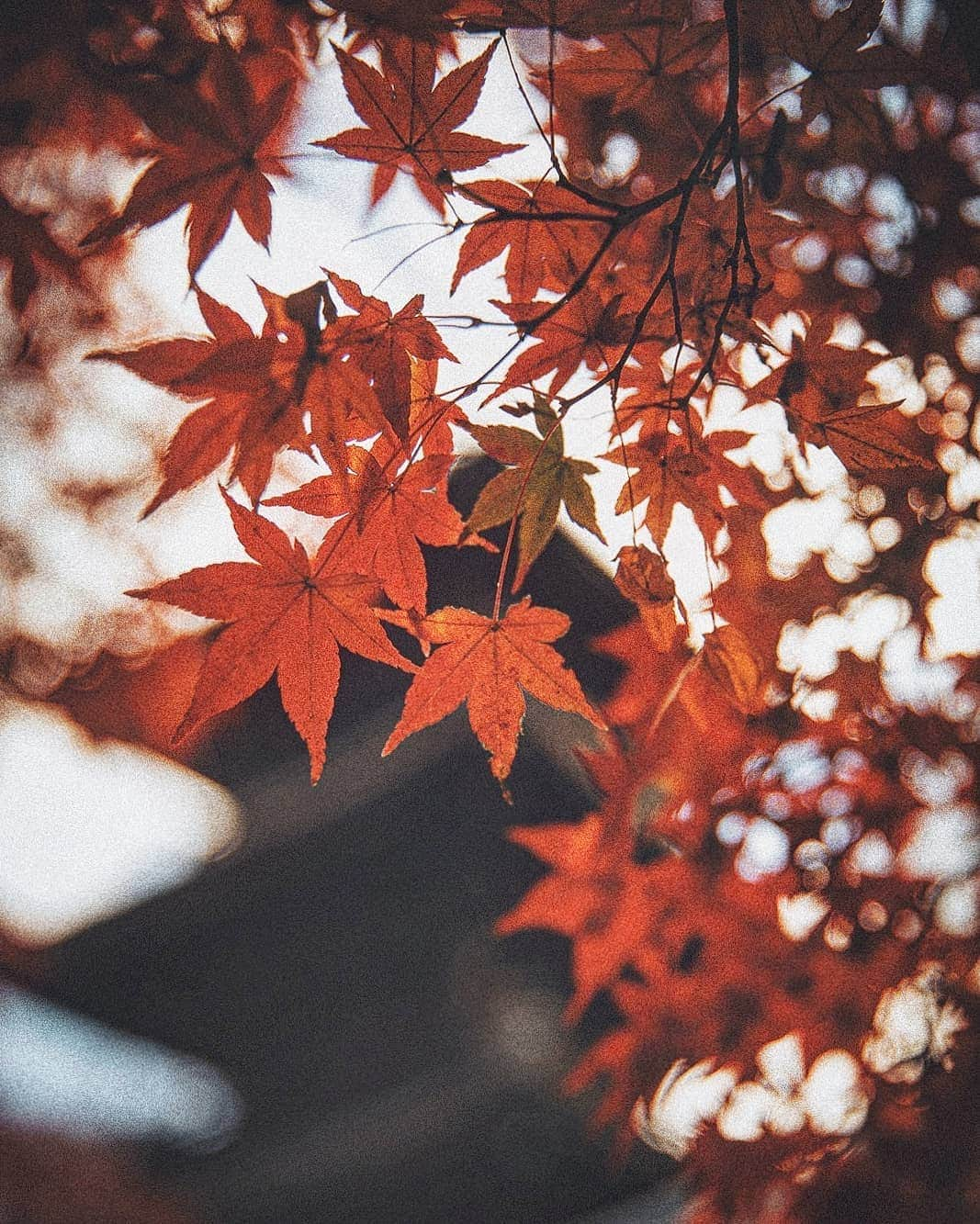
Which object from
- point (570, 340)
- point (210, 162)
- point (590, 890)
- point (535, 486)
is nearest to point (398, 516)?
point (535, 486)

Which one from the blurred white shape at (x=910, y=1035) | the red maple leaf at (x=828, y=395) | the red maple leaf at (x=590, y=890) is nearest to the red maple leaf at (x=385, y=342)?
the red maple leaf at (x=828, y=395)

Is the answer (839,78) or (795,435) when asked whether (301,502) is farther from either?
(839,78)

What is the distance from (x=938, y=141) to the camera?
63.3 inches

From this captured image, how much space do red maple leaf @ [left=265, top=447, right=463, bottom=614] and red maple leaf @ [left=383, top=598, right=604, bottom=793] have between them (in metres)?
0.05

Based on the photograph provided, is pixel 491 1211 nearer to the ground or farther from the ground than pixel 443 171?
nearer to the ground

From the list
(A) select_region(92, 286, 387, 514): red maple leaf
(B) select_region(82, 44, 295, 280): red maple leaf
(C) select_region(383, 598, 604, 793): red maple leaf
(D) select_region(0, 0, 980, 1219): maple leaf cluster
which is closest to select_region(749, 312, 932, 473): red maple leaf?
(D) select_region(0, 0, 980, 1219): maple leaf cluster

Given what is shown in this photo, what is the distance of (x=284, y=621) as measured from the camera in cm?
86

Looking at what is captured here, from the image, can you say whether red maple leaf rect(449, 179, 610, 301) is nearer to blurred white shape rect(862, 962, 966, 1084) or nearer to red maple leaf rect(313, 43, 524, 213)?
red maple leaf rect(313, 43, 524, 213)

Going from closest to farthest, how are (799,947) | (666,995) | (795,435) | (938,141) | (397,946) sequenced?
1. (795,435)
2. (938,141)
3. (799,947)
4. (666,995)
5. (397,946)

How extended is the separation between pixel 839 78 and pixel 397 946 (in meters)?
5.00

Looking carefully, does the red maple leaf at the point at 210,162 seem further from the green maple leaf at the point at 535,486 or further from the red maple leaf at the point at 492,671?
the red maple leaf at the point at 492,671

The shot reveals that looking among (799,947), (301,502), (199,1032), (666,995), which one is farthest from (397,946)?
(301,502)

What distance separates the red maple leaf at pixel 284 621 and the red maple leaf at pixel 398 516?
0.04m

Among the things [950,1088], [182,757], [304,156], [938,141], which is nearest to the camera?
[304,156]
